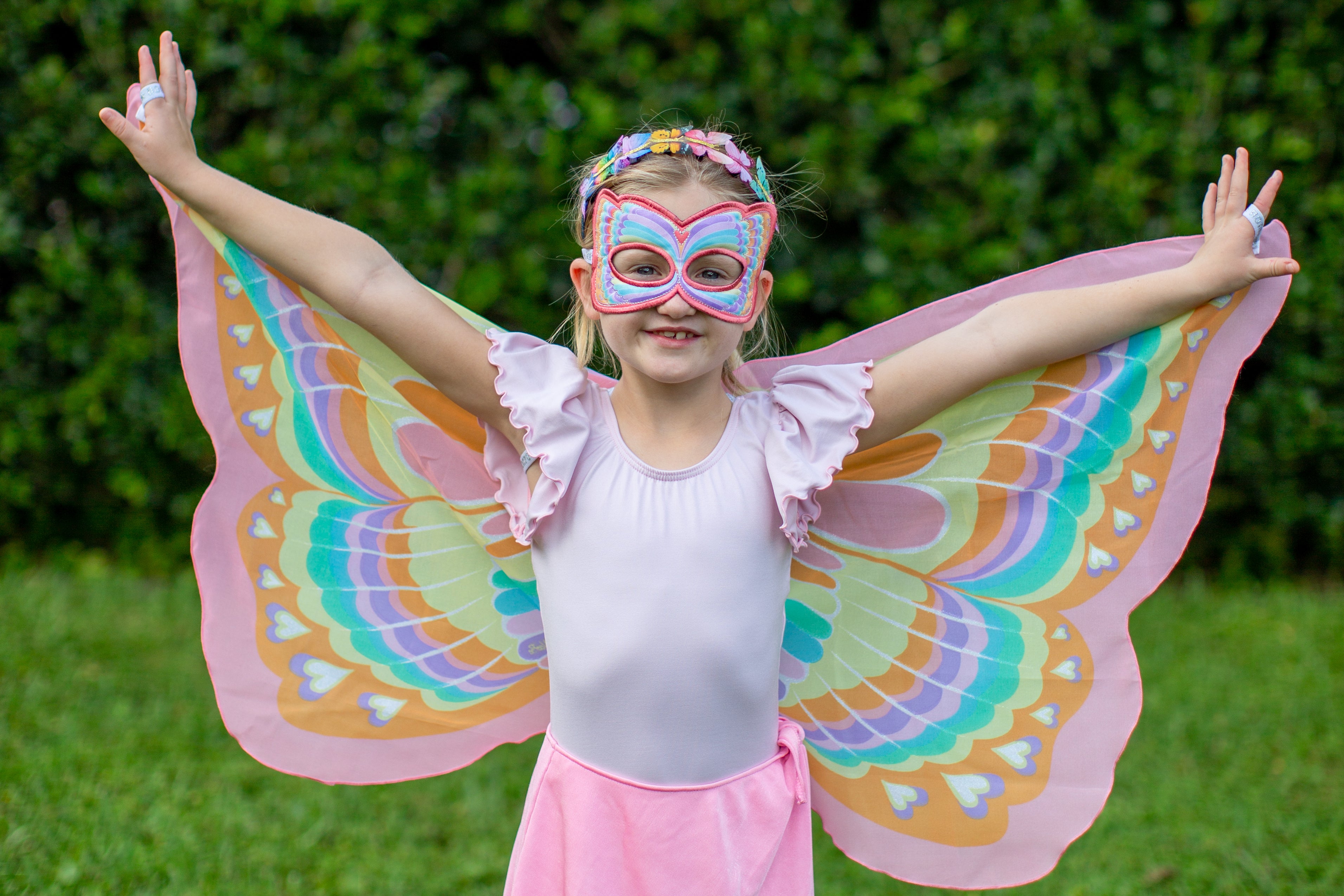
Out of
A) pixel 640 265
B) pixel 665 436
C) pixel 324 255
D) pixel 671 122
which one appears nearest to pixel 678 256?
pixel 640 265

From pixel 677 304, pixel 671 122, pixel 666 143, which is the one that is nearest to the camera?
pixel 677 304

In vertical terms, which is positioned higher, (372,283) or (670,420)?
(372,283)

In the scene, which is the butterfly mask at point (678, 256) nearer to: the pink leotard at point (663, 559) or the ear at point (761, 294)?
the ear at point (761, 294)

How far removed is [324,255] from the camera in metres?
2.14

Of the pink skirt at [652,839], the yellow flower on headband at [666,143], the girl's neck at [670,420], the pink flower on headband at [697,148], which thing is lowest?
the pink skirt at [652,839]

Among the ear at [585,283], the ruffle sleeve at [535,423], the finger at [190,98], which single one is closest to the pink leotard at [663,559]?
the ruffle sleeve at [535,423]

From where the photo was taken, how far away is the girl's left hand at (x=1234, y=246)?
2.20 meters

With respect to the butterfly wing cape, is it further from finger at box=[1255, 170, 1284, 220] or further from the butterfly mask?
the butterfly mask

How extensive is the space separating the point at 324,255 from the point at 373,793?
2.21 meters

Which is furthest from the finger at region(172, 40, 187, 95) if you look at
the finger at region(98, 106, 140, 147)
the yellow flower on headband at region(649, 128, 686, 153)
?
the yellow flower on headband at region(649, 128, 686, 153)

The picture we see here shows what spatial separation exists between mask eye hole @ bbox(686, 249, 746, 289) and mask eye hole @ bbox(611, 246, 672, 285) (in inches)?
2.1

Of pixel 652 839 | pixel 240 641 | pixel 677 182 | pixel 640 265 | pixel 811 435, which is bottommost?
pixel 652 839

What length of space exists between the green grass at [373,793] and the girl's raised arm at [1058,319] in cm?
179

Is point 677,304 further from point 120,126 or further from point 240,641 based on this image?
point 240,641
